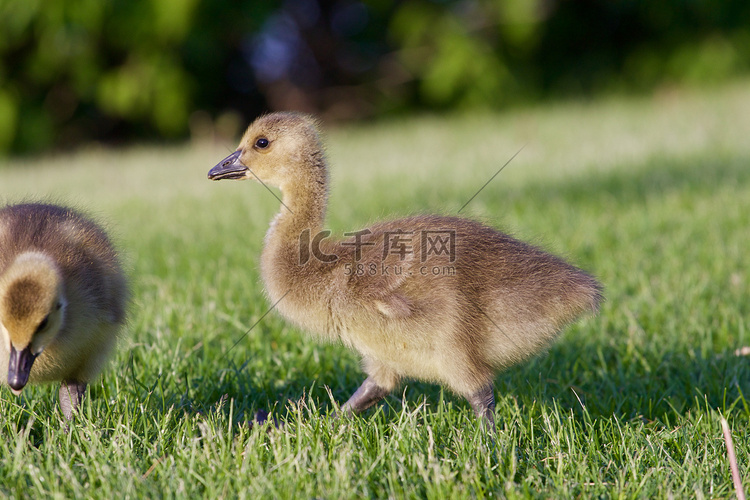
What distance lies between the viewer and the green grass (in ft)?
7.69

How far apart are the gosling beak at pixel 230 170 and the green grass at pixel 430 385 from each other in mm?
658

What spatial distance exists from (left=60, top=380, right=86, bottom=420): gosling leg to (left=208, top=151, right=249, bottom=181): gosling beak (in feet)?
3.46

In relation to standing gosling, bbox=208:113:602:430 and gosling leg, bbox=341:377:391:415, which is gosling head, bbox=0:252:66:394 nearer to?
standing gosling, bbox=208:113:602:430

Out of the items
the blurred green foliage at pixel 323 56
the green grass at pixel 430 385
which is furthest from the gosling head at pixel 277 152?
the blurred green foliage at pixel 323 56

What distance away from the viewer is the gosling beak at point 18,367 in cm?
225

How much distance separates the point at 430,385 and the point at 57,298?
5.84ft

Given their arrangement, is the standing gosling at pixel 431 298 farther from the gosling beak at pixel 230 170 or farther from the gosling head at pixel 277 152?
the gosling beak at pixel 230 170

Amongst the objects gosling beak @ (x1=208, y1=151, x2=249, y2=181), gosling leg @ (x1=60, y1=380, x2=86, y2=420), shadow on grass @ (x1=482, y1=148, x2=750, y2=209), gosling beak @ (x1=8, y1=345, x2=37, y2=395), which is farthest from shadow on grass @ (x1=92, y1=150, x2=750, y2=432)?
shadow on grass @ (x1=482, y1=148, x2=750, y2=209)

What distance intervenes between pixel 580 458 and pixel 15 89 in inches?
545

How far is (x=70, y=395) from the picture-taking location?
274cm

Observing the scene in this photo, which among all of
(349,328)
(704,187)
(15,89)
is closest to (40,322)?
(349,328)

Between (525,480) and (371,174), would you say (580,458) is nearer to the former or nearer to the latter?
(525,480)

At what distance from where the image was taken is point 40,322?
2248 millimetres

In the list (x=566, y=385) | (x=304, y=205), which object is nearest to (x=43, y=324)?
(x=304, y=205)
